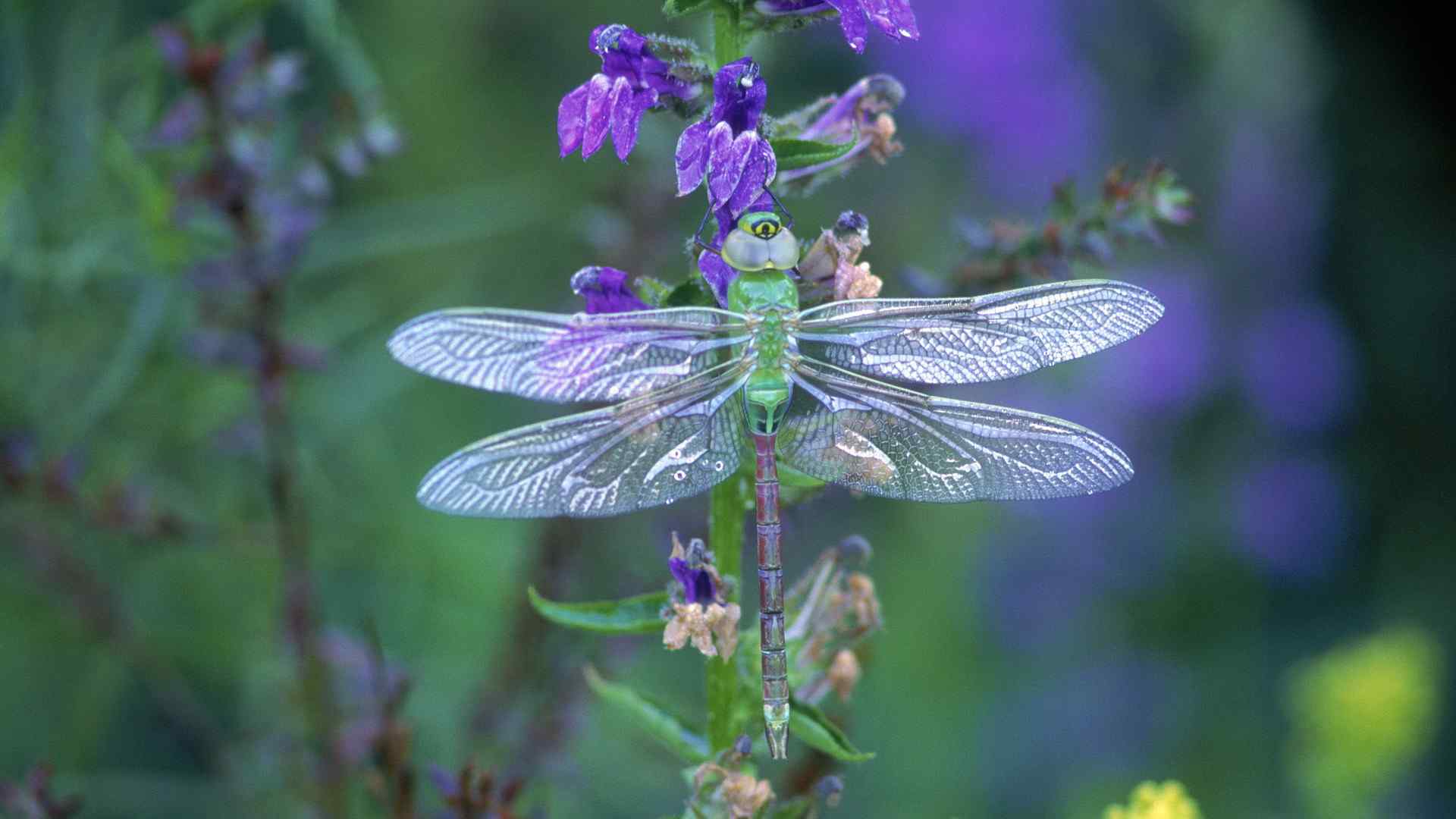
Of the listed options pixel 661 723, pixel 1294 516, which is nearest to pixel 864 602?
pixel 661 723

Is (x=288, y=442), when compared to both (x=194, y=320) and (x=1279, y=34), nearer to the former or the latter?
(x=194, y=320)

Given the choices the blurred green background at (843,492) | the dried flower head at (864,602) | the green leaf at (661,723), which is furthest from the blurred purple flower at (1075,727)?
the green leaf at (661,723)

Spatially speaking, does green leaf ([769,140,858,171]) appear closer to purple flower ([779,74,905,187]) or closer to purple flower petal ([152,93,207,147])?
purple flower ([779,74,905,187])

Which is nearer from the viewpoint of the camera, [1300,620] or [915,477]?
[915,477]

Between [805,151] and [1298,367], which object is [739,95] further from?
[1298,367]

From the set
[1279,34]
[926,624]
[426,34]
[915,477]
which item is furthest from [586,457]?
[1279,34]

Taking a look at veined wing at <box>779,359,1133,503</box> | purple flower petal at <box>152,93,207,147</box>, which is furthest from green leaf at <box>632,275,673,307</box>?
purple flower petal at <box>152,93,207,147</box>
